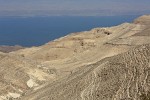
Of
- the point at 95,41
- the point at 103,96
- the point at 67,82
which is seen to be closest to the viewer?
the point at 103,96

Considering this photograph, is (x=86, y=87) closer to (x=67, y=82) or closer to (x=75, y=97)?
(x=75, y=97)

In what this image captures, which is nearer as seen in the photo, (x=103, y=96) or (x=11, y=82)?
(x=103, y=96)

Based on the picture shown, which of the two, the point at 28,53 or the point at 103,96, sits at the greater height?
the point at 103,96

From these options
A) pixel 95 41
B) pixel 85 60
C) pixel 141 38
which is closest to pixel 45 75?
pixel 85 60

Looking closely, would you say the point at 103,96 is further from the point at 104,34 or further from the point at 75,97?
the point at 104,34

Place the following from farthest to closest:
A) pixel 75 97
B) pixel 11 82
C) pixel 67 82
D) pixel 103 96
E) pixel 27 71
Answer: pixel 27 71 → pixel 11 82 → pixel 67 82 → pixel 75 97 → pixel 103 96

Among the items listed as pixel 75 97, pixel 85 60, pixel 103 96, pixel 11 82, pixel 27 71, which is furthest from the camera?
pixel 85 60

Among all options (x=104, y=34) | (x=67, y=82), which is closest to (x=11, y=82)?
(x=67, y=82)
